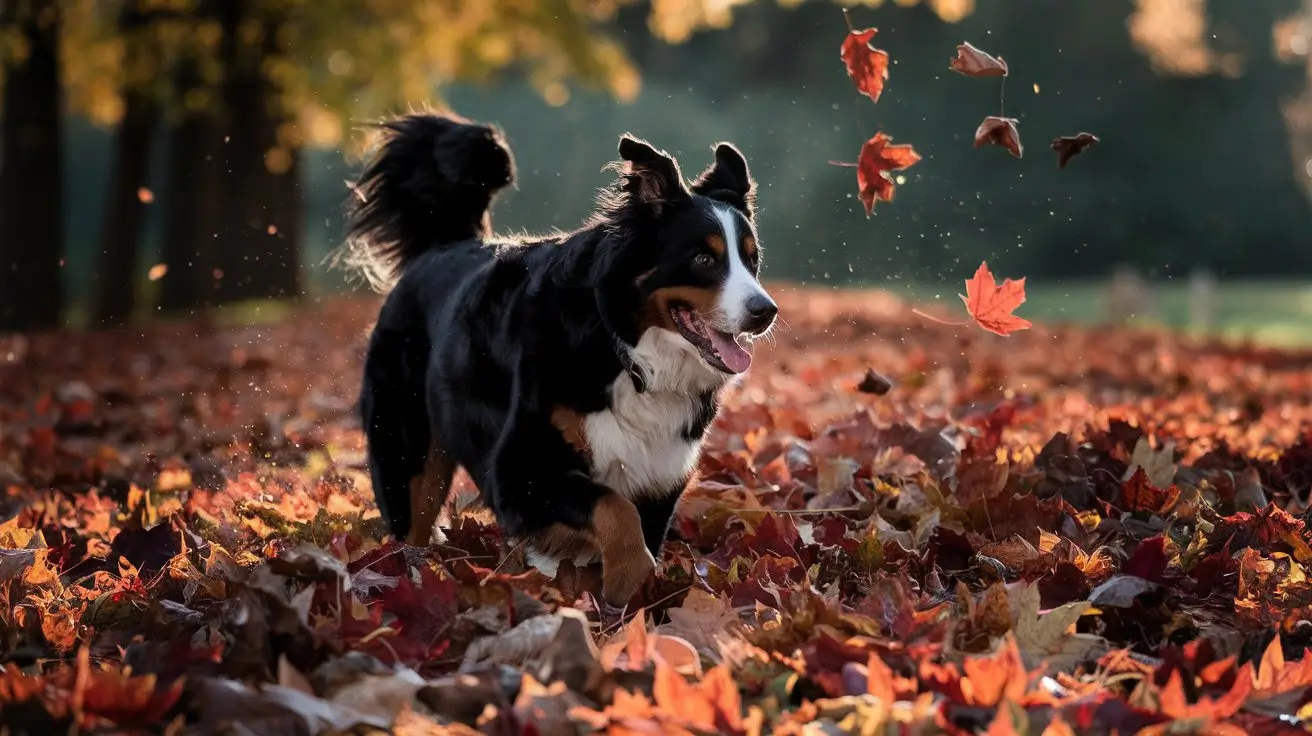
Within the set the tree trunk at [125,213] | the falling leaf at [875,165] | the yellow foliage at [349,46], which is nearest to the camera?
the falling leaf at [875,165]

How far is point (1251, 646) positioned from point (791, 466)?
2.34 m

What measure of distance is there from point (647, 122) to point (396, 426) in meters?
33.9

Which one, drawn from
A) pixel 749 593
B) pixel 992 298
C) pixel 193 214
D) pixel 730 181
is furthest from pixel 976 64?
pixel 193 214

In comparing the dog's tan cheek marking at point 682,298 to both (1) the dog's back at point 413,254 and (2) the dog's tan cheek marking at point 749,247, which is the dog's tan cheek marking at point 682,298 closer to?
(2) the dog's tan cheek marking at point 749,247

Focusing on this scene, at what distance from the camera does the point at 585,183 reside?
40.4m

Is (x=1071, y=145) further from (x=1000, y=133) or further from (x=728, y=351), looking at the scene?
(x=728, y=351)

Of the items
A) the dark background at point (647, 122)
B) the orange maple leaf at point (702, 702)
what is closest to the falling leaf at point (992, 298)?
the orange maple leaf at point (702, 702)

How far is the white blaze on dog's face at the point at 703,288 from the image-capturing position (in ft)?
13.2

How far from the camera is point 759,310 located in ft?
12.9

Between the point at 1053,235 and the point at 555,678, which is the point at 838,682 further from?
the point at 1053,235

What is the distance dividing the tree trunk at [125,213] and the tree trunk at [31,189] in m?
2.91

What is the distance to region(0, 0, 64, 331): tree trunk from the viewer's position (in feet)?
49.7

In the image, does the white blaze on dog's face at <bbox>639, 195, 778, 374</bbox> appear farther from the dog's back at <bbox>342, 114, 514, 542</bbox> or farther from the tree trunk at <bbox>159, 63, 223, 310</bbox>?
the tree trunk at <bbox>159, 63, 223, 310</bbox>

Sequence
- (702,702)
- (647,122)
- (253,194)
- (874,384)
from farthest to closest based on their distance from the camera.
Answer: (647,122), (253,194), (874,384), (702,702)
